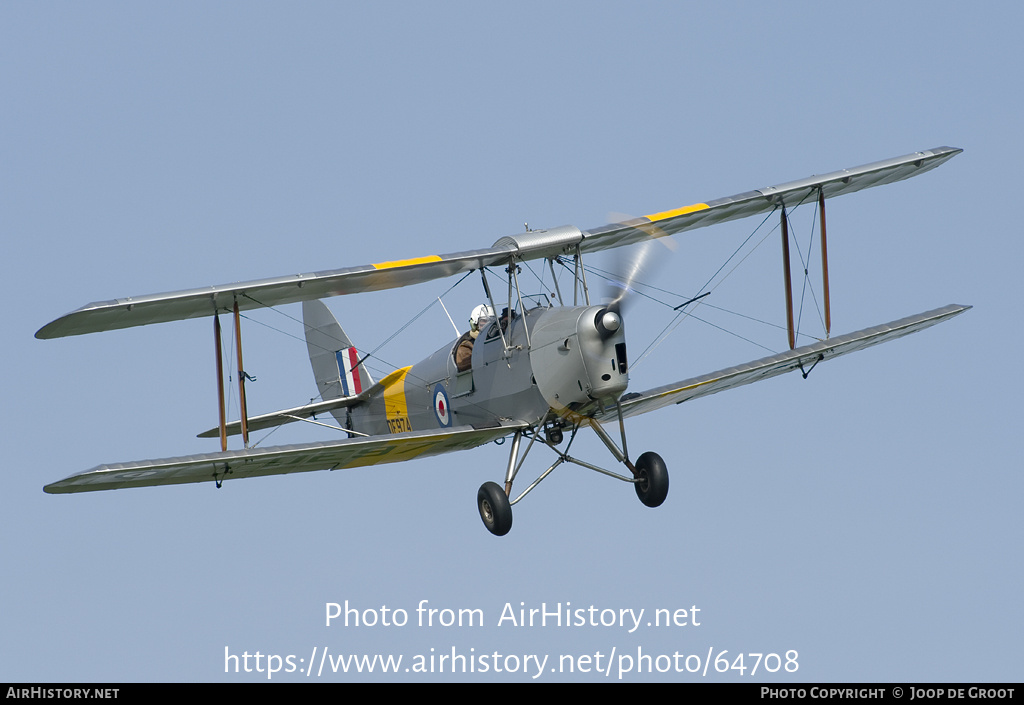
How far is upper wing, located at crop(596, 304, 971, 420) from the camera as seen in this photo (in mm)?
17156

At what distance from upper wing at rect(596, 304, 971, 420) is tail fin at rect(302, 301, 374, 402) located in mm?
4421

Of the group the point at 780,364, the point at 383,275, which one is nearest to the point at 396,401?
the point at 383,275

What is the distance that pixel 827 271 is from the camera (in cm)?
1859

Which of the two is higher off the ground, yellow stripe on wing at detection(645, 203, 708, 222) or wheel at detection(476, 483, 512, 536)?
yellow stripe on wing at detection(645, 203, 708, 222)

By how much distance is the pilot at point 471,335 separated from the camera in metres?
16.7

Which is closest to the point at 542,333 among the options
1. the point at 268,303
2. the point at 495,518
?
the point at 495,518

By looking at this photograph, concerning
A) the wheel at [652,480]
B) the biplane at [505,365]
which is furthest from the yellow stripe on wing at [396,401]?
the wheel at [652,480]

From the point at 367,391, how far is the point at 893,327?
6.33 metres

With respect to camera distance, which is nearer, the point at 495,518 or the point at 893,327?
the point at 495,518

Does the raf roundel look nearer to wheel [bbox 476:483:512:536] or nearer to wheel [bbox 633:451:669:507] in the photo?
wheel [bbox 476:483:512:536]

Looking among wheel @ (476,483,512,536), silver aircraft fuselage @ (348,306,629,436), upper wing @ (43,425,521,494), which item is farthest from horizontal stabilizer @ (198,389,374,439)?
wheel @ (476,483,512,536)

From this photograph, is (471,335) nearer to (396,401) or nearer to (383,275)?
(383,275)

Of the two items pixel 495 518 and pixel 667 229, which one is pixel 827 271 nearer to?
pixel 667 229

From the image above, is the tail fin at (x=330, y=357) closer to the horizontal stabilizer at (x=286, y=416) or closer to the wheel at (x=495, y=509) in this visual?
the horizontal stabilizer at (x=286, y=416)
